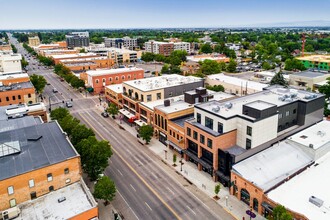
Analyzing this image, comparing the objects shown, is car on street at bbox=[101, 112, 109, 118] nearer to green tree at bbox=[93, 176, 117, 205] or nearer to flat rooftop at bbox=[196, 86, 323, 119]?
flat rooftop at bbox=[196, 86, 323, 119]

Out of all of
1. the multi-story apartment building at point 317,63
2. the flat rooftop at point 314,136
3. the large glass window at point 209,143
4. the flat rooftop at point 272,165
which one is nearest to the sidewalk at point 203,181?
the flat rooftop at point 272,165

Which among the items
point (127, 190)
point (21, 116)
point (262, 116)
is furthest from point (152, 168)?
point (21, 116)

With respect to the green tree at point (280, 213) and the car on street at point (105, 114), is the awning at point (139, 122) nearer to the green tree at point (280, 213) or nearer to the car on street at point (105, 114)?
the car on street at point (105, 114)

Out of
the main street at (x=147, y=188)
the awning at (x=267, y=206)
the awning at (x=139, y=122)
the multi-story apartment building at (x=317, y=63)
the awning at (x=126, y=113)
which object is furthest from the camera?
the multi-story apartment building at (x=317, y=63)

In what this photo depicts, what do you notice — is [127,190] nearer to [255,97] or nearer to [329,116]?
[255,97]

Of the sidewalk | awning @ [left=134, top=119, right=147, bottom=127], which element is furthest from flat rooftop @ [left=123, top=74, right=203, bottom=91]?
the sidewalk

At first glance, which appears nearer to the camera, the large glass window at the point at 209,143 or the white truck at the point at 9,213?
the white truck at the point at 9,213
